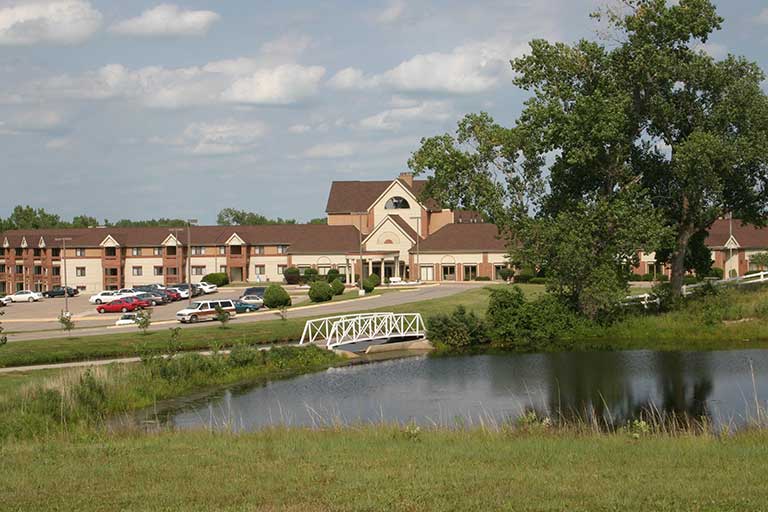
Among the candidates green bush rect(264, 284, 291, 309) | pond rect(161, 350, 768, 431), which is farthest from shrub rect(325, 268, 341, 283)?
pond rect(161, 350, 768, 431)

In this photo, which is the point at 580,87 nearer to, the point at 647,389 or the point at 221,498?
the point at 647,389

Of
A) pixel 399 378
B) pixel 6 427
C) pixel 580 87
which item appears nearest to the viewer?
pixel 6 427

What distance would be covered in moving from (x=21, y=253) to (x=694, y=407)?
98848 millimetres

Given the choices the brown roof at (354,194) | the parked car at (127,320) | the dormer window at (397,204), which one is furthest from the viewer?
the brown roof at (354,194)

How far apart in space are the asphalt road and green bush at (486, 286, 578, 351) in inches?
534

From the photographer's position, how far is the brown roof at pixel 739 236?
286 ft

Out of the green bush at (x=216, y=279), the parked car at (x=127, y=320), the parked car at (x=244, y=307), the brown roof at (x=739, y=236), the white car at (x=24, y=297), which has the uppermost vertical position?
the brown roof at (x=739, y=236)

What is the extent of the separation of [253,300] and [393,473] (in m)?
54.5

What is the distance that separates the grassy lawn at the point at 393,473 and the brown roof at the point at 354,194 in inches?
3377

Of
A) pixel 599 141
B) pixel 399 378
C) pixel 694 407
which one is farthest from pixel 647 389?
pixel 599 141

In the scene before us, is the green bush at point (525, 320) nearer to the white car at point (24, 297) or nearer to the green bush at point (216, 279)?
the green bush at point (216, 279)

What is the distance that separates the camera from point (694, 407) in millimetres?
26344

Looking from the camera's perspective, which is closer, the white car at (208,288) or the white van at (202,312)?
the white van at (202,312)

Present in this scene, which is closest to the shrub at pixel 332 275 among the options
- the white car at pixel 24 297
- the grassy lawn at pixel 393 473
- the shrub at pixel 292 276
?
the shrub at pixel 292 276
